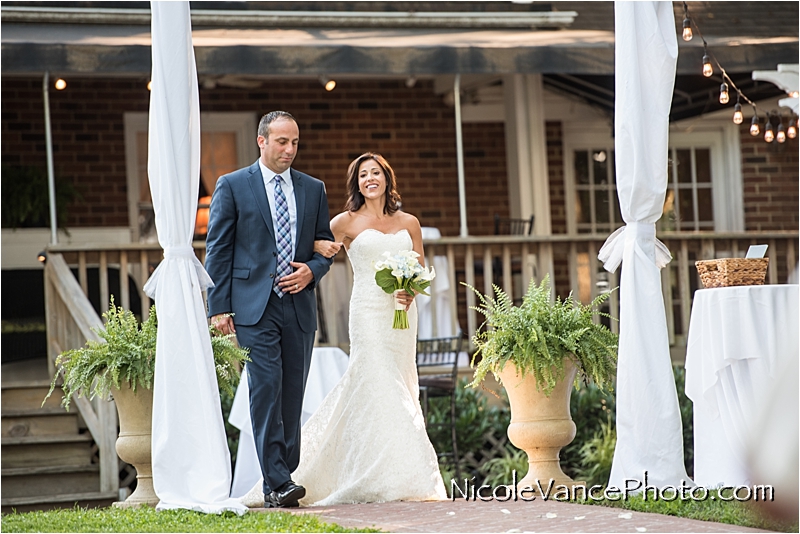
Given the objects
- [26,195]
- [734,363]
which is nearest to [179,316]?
[734,363]

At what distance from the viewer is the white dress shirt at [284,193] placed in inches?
221

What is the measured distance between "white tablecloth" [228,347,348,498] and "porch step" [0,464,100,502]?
3.86 ft

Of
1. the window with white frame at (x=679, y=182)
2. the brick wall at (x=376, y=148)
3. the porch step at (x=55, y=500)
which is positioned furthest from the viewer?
the window with white frame at (x=679, y=182)

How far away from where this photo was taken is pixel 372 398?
19.9ft

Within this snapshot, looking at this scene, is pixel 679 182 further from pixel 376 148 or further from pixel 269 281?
pixel 269 281

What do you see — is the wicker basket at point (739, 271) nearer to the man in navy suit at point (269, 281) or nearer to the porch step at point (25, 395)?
the man in navy suit at point (269, 281)

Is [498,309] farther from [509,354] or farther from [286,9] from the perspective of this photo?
[286,9]

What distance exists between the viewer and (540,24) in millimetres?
11641

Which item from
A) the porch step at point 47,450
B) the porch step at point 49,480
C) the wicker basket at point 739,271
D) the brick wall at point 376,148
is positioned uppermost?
the brick wall at point 376,148

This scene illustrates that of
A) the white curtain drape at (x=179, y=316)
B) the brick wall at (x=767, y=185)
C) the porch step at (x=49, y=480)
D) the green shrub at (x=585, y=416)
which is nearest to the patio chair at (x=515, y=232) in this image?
the green shrub at (x=585, y=416)

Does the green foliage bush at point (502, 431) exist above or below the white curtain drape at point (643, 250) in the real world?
below

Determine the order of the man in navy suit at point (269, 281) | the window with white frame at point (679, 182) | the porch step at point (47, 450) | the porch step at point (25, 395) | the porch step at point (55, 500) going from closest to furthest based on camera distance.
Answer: the man in navy suit at point (269, 281), the porch step at point (55, 500), the porch step at point (47, 450), the porch step at point (25, 395), the window with white frame at point (679, 182)

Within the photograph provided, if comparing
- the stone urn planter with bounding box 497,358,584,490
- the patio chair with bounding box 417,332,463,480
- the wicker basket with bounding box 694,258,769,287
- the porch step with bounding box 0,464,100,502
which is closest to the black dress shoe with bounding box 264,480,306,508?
the stone urn planter with bounding box 497,358,584,490

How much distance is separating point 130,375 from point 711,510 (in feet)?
9.47
